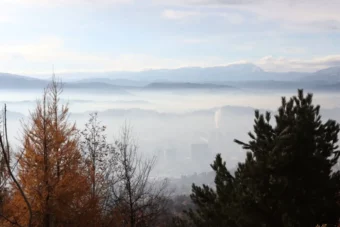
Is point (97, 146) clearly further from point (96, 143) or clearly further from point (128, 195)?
point (128, 195)

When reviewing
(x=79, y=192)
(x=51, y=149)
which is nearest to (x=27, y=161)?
(x=51, y=149)

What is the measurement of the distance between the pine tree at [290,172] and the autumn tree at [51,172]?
562 centimetres

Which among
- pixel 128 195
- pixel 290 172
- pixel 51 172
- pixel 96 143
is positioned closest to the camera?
pixel 290 172

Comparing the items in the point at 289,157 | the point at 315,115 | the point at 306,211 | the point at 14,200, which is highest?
the point at 315,115

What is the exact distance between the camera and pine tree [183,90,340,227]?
7926mm

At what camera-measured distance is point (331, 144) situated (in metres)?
8.38

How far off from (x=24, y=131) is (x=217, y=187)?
6176mm

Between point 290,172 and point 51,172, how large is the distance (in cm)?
710

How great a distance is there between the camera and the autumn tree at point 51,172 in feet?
38.6

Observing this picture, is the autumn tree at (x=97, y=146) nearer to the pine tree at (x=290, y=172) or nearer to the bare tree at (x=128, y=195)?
the bare tree at (x=128, y=195)

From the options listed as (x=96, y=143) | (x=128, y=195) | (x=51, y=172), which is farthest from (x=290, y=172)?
(x=96, y=143)

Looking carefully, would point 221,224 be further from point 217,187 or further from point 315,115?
point 315,115

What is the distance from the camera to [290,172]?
816 centimetres

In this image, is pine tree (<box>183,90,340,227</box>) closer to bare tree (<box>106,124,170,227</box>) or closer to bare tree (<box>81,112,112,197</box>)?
bare tree (<box>106,124,170,227</box>)
